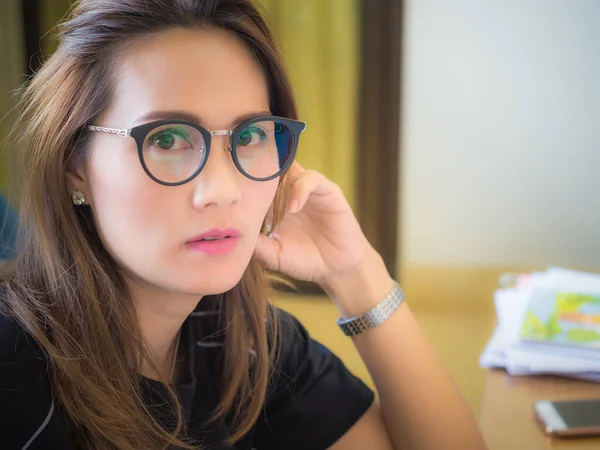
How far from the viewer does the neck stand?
0.98 meters

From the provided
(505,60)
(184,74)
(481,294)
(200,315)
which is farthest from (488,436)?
(505,60)

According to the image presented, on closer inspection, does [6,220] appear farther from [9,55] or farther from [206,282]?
[9,55]

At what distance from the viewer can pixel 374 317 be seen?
3.83 feet

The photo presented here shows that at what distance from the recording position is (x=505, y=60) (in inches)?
81.6

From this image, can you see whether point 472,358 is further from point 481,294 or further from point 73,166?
point 73,166

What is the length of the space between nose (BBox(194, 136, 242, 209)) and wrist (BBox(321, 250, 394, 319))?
40 centimetres

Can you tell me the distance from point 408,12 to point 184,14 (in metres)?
1.41

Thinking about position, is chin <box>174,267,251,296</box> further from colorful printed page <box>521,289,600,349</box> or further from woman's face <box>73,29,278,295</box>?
colorful printed page <box>521,289,600,349</box>

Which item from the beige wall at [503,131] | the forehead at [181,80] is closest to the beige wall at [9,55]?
the beige wall at [503,131]

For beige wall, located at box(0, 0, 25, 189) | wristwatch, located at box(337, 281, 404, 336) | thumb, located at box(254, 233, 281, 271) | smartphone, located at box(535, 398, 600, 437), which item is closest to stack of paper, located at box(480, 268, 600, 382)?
smartphone, located at box(535, 398, 600, 437)

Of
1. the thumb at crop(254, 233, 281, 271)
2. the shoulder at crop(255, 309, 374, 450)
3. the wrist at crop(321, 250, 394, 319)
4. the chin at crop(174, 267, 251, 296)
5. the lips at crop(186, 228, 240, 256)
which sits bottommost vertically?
the shoulder at crop(255, 309, 374, 450)

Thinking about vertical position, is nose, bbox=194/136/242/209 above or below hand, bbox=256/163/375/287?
above

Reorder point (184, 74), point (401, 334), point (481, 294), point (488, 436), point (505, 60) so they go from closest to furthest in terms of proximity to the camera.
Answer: point (184, 74) < point (488, 436) < point (401, 334) < point (505, 60) < point (481, 294)

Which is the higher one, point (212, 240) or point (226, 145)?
point (226, 145)
